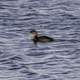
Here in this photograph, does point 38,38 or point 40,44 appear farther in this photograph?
point 38,38

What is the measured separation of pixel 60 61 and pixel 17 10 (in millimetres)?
5780

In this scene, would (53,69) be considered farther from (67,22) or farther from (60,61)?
(67,22)

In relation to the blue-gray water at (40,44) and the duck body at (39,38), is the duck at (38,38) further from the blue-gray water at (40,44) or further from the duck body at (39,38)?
the blue-gray water at (40,44)

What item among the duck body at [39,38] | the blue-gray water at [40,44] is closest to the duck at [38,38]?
the duck body at [39,38]

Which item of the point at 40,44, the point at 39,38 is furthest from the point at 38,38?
the point at 40,44

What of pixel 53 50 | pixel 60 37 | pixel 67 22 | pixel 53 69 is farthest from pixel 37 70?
pixel 67 22

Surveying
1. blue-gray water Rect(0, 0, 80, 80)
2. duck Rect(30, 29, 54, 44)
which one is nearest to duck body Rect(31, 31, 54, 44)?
duck Rect(30, 29, 54, 44)

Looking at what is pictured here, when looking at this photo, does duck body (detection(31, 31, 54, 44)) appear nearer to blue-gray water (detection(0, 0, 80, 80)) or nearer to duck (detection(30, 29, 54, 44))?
duck (detection(30, 29, 54, 44))

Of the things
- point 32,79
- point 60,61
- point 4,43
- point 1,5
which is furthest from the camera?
point 1,5

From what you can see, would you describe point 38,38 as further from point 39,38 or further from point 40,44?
point 40,44

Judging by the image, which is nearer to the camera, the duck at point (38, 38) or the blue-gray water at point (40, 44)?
the blue-gray water at point (40, 44)

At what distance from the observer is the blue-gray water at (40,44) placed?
18552 millimetres

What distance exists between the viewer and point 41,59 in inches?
770

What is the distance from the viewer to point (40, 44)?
21578 millimetres
